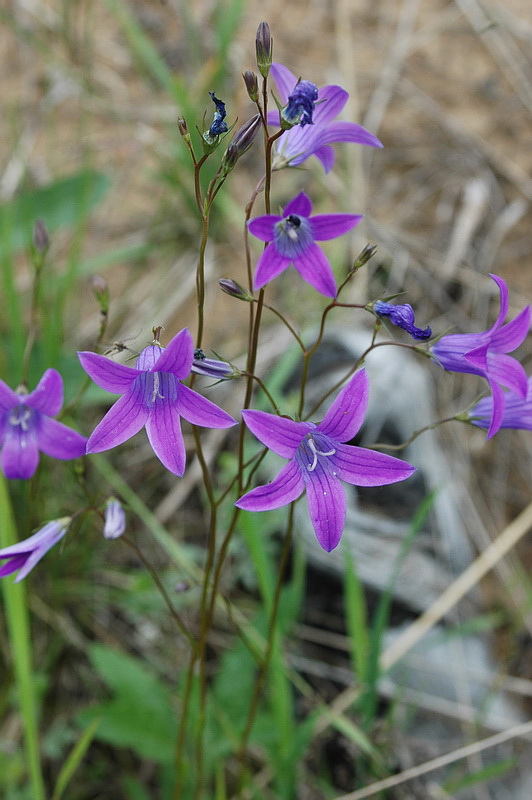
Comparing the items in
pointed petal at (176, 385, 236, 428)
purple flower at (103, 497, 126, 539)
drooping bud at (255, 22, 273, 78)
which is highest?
drooping bud at (255, 22, 273, 78)

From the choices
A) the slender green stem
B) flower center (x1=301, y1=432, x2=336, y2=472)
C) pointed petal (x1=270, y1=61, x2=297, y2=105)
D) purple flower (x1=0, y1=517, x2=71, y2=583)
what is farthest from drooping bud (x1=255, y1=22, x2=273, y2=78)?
the slender green stem

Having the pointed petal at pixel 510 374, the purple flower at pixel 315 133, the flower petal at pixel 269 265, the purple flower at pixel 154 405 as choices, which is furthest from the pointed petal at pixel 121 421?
the pointed petal at pixel 510 374

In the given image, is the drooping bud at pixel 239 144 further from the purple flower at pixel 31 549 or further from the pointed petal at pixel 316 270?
the purple flower at pixel 31 549

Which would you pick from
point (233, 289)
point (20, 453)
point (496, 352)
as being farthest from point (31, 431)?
point (496, 352)

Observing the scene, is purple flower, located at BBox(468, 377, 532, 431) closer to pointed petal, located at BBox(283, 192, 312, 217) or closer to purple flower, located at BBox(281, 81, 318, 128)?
pointed petal, located at BBox(283, 192, 312, 217)

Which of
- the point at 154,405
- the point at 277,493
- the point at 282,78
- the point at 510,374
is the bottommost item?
the point at 510,374

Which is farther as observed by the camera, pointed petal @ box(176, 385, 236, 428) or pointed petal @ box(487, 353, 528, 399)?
pointed petal @ box(487, 353, 528, 399)

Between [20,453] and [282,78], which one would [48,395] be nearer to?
[20,453]
